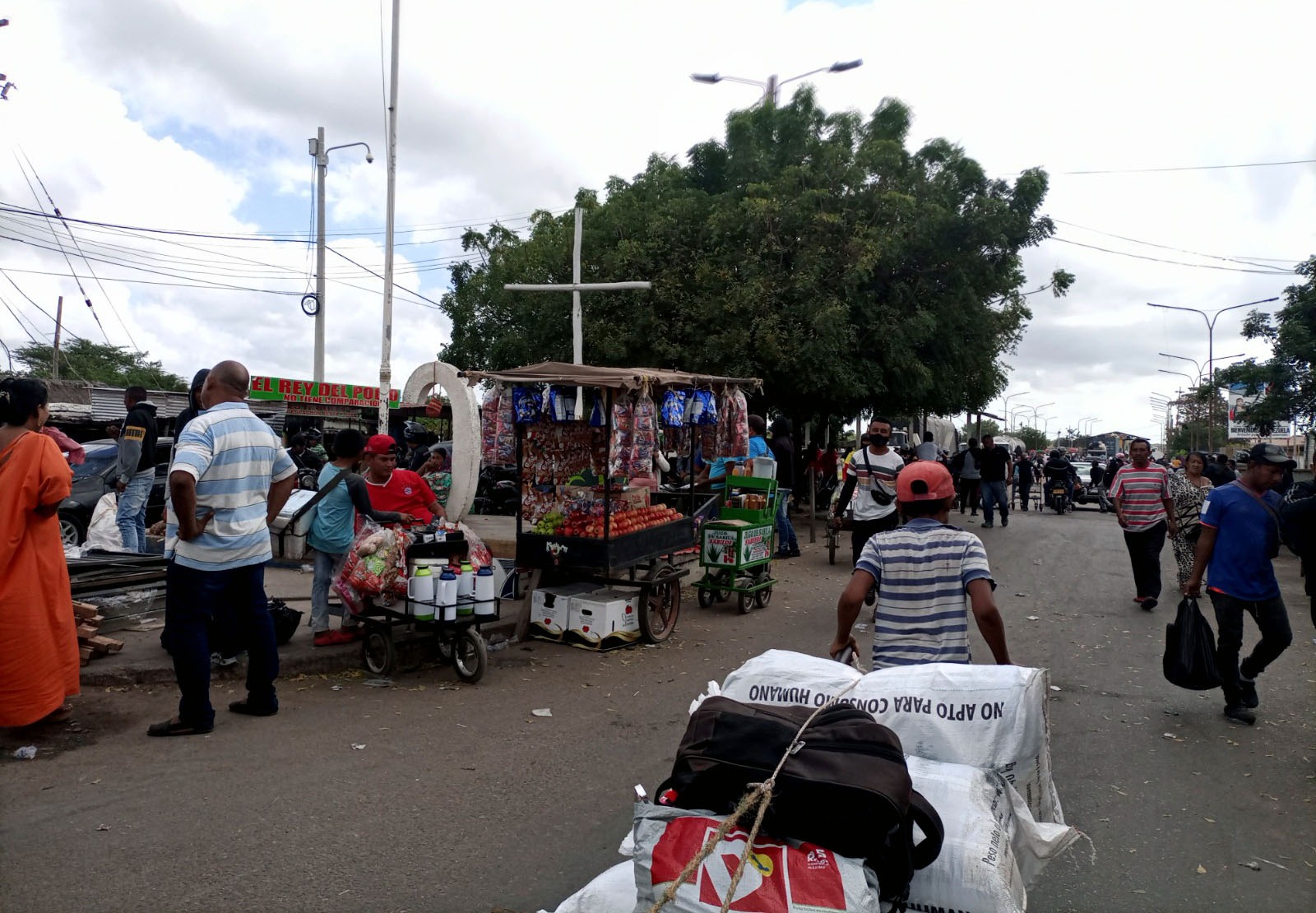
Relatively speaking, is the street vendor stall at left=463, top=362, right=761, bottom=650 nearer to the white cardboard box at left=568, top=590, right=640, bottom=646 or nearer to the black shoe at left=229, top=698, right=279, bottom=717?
the white cardboard box at left=568, top=590, right=640, bottom=646

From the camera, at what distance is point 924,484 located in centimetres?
348

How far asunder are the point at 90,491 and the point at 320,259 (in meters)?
15.9

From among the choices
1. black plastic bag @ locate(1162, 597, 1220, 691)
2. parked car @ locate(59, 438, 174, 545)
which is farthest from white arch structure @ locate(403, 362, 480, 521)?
black plastic bag @ locate(1162, 597, 1220, 691)

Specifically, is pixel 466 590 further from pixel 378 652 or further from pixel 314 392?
pixel 314 392

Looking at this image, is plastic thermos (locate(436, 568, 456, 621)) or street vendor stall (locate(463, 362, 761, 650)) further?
street vendor stall (locate(463, 362, 761, 650))

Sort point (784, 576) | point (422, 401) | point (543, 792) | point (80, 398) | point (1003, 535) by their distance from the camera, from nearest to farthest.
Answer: point (543, 792)
point (422, 401)
point (784, 576)
point (1003, 535)
point (80, 398)

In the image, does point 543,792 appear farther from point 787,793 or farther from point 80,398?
point 80,398

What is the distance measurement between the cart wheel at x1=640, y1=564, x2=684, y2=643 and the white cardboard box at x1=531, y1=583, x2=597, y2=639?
66 centimetres

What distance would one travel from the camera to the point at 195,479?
508 centimetres

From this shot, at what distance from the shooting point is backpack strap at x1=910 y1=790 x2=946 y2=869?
7.24 feet

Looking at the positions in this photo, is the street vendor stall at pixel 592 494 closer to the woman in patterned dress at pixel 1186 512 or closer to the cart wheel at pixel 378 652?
the cart wheel at pixel 378 652

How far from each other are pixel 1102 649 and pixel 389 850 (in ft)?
21.9

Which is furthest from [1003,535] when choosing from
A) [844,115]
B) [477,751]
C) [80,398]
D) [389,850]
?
[80,398]

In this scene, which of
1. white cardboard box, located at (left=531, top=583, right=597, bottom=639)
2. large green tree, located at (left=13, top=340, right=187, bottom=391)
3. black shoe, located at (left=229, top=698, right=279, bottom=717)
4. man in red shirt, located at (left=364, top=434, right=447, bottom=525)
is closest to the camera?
black shoe, located at (left=229, top=698, right=279, bottom=717)
